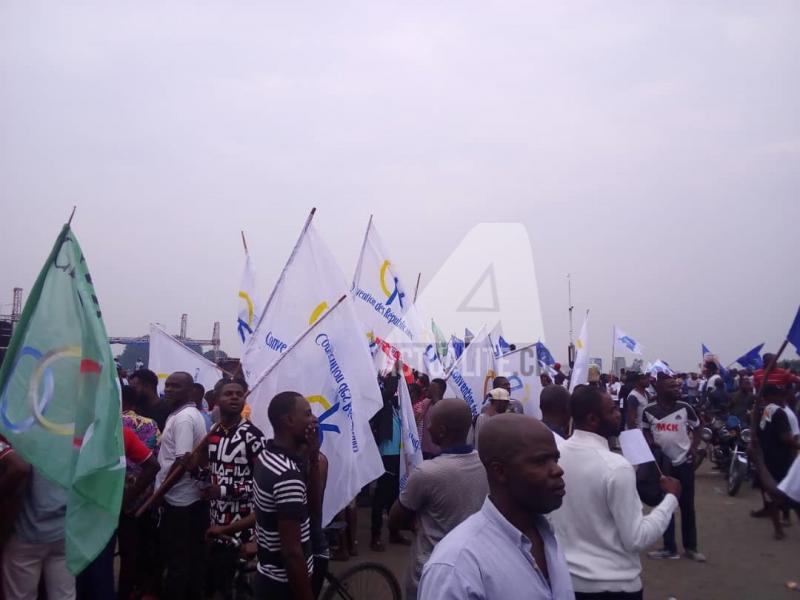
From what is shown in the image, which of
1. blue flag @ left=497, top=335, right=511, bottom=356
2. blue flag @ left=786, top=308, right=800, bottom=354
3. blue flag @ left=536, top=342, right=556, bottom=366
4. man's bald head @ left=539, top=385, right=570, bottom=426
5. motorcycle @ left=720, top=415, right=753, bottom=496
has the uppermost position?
blue flag @ left=786, top=308, right=800, bottom=354

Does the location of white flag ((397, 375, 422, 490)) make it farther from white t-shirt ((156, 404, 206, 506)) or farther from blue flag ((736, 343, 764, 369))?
blue flag ((736, 343, 764, 369))

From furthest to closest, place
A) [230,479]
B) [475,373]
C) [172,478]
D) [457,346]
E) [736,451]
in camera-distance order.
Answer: [457,346]
[736,451]
[475,373]
[172,478]
[230,479]

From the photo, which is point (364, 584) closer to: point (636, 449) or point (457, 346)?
point (636, 449)

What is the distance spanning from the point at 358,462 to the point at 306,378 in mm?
697

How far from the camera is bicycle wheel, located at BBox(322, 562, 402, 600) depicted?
4266mm

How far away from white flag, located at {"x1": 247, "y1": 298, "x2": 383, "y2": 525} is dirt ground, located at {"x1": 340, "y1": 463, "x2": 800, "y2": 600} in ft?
8.01

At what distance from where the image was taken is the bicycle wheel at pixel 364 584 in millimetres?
4266

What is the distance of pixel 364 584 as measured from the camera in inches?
181

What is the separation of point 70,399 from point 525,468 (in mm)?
2518

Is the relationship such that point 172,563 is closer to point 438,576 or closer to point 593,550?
point 593,550

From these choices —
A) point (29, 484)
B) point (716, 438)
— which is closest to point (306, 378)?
point (29, 484)

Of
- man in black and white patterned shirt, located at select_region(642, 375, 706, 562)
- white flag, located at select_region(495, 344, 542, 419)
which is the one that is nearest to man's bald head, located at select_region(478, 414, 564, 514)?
man in black and white patterned shirt, located at select_region(642, 375, 706, 562)

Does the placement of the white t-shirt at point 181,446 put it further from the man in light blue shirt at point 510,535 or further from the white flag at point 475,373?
the white flag at point 475,373

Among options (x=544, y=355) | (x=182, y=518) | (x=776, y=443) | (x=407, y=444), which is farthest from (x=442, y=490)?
(x=544, y=355)
